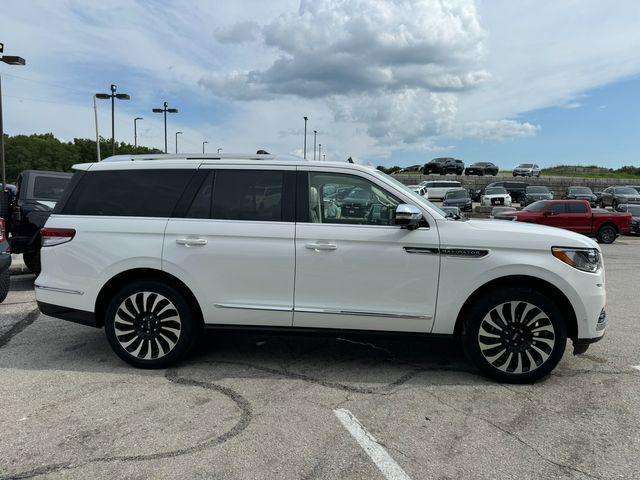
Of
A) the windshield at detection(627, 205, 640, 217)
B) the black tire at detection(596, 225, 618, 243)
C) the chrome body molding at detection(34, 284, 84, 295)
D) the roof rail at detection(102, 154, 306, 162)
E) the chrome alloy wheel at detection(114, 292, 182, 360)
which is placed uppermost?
the roof rail at detection(102, 154, 306, 162)

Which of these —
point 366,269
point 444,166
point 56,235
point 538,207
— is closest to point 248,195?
point 366,269

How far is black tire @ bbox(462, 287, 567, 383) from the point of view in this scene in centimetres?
421

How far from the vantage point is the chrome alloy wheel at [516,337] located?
166 inches

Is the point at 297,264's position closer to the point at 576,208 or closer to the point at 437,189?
the point at 576,208

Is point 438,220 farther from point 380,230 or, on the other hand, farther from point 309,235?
point 309,235

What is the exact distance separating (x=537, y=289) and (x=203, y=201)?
2990 millimetres

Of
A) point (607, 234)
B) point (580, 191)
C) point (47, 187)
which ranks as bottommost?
point (607, 234)

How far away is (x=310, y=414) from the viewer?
12.1ft

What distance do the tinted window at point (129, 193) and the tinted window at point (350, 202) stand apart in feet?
3.87

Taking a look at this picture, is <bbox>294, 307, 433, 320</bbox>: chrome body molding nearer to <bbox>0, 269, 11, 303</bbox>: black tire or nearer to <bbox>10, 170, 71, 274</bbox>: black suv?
<bbox>0, 269, 11, 303</bbox>: black tire

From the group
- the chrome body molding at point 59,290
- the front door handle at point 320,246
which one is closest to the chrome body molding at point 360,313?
the front door handle at point 320,246

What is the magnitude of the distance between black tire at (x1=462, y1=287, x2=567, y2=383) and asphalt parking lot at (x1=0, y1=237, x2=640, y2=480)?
0.53ft

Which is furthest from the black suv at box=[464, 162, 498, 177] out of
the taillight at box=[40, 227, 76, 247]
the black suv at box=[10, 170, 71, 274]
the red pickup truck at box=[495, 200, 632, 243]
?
the taillight at box=[40, 227, 76, 247]

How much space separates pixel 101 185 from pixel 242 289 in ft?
5.49
